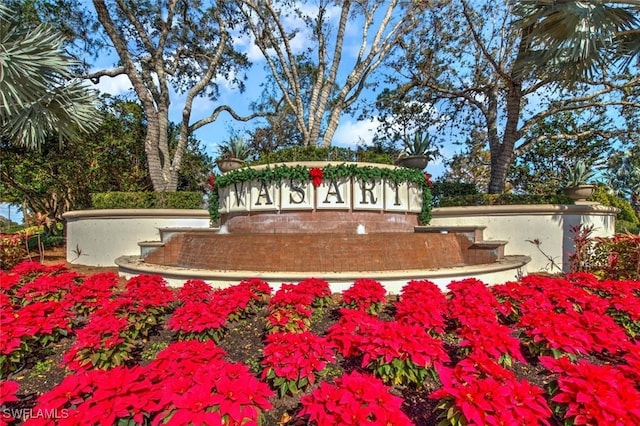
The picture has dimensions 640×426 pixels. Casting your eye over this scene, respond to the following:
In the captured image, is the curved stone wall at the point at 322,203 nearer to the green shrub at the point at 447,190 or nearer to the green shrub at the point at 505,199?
the green shrub at the point at 505,199

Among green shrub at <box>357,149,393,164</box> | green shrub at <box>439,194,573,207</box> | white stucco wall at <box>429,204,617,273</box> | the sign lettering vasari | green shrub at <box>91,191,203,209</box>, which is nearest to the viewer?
the sign lettering vasari

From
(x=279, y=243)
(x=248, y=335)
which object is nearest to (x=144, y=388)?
(x=248, y=335)

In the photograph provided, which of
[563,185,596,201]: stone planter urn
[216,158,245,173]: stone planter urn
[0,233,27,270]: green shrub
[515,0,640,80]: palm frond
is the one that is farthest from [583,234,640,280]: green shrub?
[0,233,27,270]: green shrub

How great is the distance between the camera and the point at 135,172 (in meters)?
17.5

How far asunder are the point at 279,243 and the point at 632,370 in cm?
571

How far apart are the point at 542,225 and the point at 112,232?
13.5m

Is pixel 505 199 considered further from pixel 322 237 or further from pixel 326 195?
pixel 322 237

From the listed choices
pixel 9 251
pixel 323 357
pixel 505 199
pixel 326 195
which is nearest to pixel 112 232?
A: pixel 9 251

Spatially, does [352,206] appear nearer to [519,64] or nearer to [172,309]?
[172,309]

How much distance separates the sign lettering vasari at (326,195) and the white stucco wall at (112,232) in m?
3.79

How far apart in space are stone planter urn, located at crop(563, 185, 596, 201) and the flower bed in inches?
192

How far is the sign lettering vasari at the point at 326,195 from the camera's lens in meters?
9.06

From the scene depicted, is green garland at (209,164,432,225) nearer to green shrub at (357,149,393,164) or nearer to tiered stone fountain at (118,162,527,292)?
tiered stone fountain at (118,162,527,292)

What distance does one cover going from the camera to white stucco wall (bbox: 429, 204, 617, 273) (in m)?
9.73
